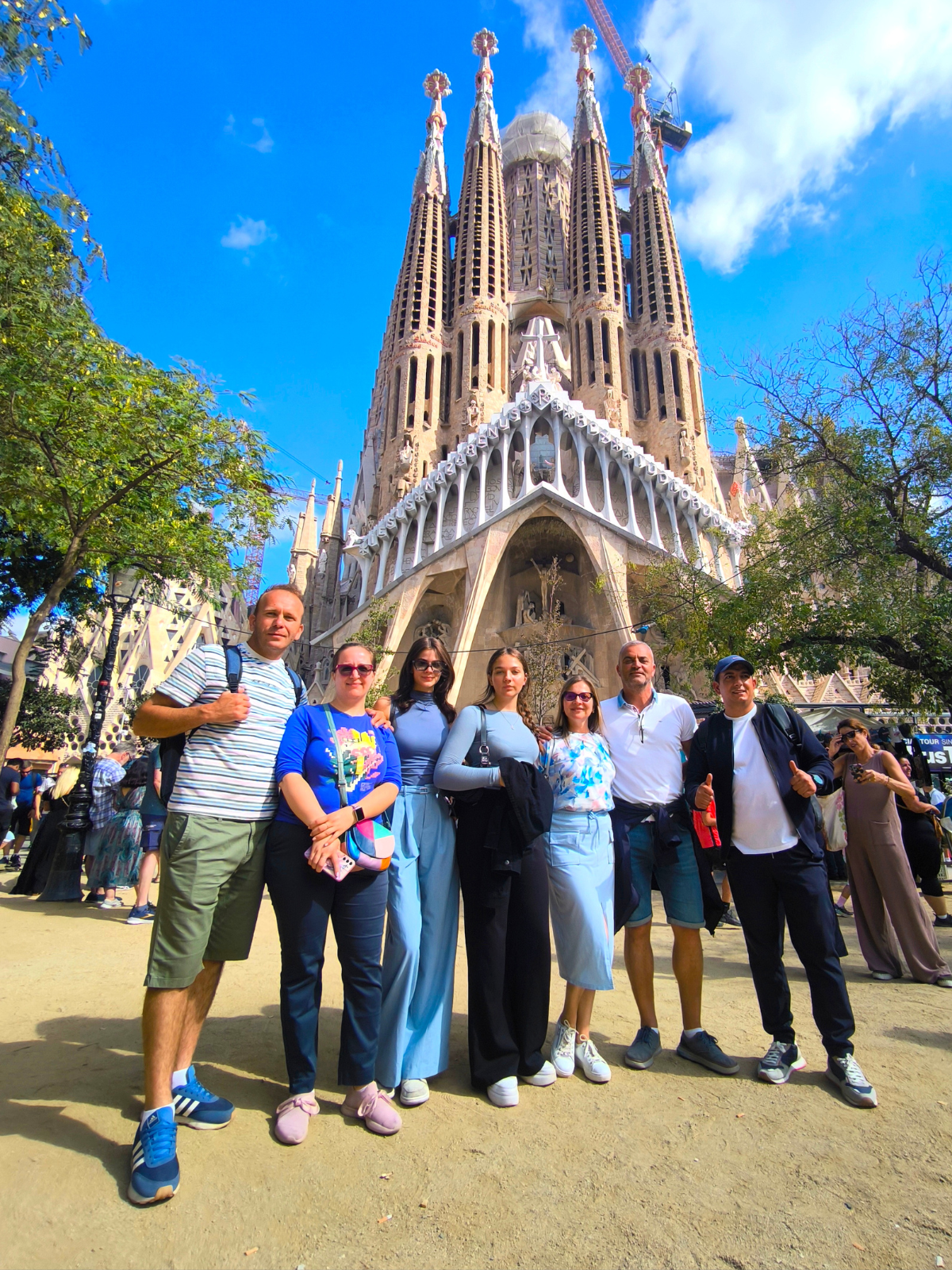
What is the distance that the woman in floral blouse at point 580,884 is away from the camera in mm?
2490

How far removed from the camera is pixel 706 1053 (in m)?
2.52

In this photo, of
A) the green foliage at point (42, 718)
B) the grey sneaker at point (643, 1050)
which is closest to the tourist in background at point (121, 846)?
the grey sneaker at point (643, 1050)

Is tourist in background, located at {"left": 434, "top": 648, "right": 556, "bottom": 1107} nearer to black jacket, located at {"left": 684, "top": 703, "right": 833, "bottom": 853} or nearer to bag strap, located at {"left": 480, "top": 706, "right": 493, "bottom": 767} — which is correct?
bag strap, located at {"left": 480, "top": 706, "right": 493, "bottom": 767}

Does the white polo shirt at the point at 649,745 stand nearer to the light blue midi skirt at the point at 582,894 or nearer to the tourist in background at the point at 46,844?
the light blue midi skirt at the point at 582,894

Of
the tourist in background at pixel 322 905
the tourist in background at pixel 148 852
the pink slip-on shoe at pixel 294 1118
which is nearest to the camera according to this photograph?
the pink slip-on shoe at pixel 294 1118

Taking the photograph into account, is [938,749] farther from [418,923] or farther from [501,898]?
[418,923]

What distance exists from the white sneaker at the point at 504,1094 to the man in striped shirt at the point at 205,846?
851 mm

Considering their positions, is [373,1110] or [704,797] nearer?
[373,1110]

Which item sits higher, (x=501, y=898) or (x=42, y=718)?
(x=42, y=718)

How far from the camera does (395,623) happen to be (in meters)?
21.5

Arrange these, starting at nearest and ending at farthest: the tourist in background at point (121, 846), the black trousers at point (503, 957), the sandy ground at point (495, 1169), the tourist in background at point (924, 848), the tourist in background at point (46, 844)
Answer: the sandy ground at point (495, 1169)
the black trousers at point (503, 957)
the tourist in background at point (924, 848)
the tourist in background at point (121, 846)
the tourist in background at point (46, 844)

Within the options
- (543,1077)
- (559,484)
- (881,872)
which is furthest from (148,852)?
(559,484)

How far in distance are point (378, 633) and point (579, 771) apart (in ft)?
58.1

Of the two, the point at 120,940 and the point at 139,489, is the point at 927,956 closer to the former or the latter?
the point at 120,940
